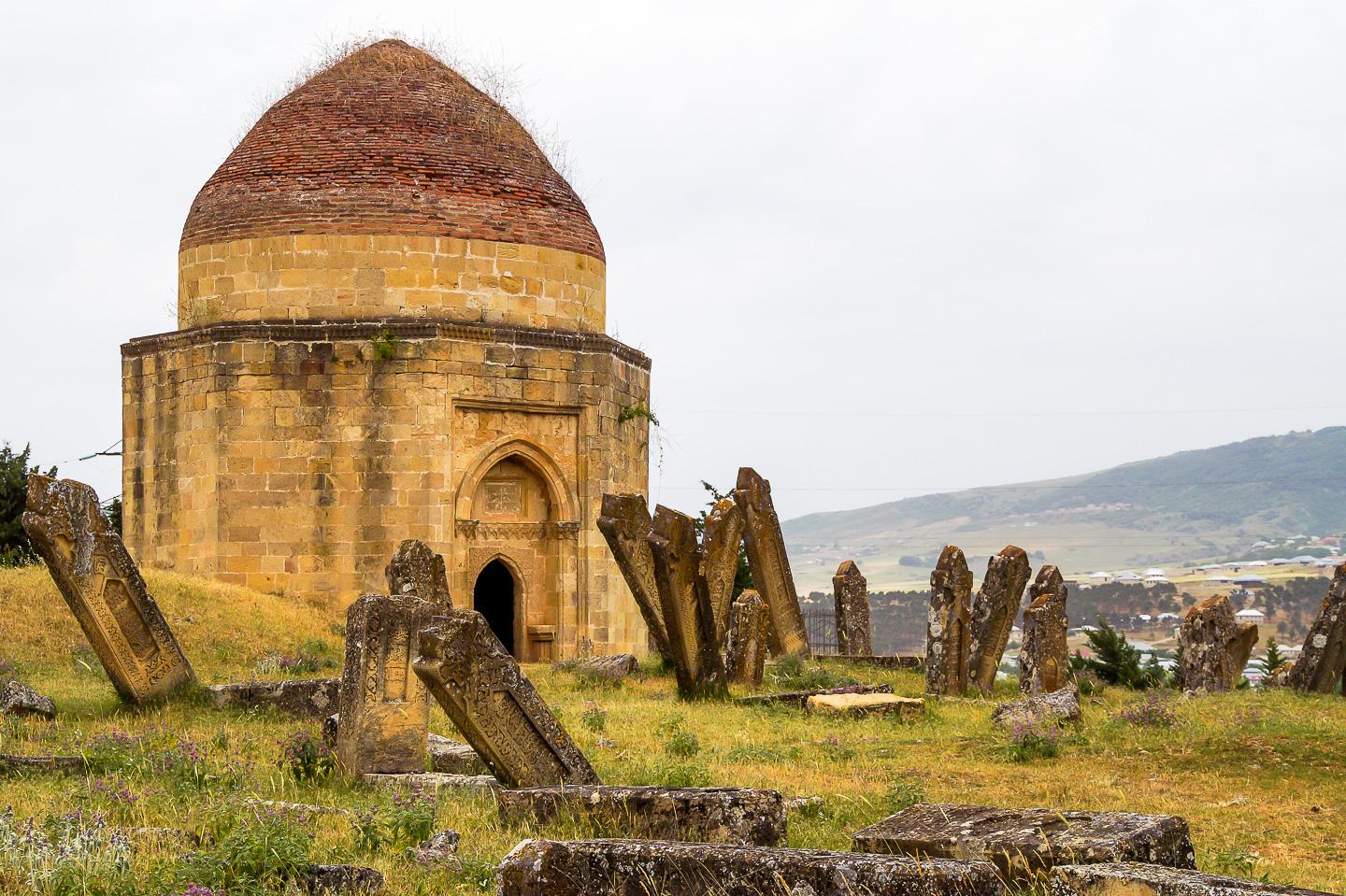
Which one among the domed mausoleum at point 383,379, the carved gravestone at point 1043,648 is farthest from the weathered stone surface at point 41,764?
the domed mausoleum at point 383,379

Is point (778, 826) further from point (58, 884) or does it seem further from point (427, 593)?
point (427, 593)

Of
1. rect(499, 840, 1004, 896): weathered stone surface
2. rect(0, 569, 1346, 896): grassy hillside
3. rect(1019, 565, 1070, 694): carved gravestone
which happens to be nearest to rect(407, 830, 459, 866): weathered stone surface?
rect(0, 569, 1346, 896): grassy hillside

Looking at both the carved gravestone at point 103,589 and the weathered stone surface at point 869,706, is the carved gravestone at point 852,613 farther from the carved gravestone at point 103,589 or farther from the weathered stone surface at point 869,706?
the carved gravestone at point 103,589

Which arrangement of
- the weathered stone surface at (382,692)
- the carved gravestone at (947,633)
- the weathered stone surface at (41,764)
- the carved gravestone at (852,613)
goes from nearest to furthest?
the weathered stone surface at (41,764) < the weathered stone surface at (382,692) < the carved gravestone at (947,633) < the carved gravestone at (852,613)

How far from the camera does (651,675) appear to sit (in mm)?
19422

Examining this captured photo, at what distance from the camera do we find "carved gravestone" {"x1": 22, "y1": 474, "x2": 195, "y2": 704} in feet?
47.2

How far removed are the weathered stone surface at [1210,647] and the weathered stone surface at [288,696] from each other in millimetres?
9312

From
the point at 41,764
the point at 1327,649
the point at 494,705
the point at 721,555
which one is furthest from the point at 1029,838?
the point at 1327,649

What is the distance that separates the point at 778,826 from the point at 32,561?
18559mm

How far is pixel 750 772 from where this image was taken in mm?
11430

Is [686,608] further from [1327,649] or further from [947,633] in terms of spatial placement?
[1327,649]

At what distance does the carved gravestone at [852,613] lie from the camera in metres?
23.7

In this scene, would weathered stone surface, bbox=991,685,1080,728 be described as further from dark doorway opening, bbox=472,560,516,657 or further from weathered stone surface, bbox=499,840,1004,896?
dark doorway opening, bbox=472,560,516,657

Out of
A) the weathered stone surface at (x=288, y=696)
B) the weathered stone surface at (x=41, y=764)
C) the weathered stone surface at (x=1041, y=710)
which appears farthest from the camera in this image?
the weathered stone surface at (x=288, y=696)
